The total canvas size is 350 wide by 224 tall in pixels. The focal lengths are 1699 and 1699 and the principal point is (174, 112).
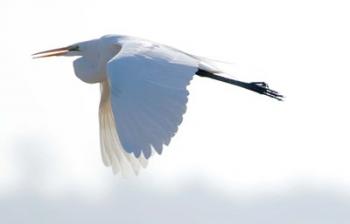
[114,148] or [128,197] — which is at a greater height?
[114,148]

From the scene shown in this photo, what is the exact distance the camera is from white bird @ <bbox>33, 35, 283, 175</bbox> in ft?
29.5

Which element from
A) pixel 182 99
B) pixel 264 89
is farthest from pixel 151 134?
pixel 264 89

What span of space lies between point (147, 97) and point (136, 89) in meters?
0.14

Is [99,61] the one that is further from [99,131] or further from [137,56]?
[137,56]

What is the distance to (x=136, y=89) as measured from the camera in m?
9.45

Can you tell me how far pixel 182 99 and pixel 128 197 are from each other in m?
55.5

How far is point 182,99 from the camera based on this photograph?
9.21 meters

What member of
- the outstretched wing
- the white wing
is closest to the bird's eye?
the white wing

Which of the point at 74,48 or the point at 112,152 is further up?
the point at 74,48

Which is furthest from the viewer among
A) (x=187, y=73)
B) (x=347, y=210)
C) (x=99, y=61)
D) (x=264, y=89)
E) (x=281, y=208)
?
(x=281, y=208)

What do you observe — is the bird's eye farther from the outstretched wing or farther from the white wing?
the outstretched wing

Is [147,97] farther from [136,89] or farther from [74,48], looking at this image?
[74,48]

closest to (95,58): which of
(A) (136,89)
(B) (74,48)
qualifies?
(B) (74,48)

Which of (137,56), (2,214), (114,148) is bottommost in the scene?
(2,214)
